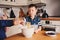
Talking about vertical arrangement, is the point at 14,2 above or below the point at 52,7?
above

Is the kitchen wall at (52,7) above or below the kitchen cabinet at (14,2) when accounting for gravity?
below

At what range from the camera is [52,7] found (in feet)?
10.6

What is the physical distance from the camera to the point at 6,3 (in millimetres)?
2812

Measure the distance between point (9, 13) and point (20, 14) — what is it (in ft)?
1.01

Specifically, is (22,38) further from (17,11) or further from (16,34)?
(17,11)

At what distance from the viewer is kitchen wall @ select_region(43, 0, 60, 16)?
3205 millimetres

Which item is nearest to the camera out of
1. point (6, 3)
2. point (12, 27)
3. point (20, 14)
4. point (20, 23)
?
point (12, 27)

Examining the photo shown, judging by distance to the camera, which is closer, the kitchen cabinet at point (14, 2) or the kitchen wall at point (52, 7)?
the kitchen cabinet at point (14, 2)

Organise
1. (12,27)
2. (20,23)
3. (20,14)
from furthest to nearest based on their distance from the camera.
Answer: (20,14)
(20,23)
(12,27)

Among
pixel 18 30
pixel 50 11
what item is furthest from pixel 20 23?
pixel 50 11

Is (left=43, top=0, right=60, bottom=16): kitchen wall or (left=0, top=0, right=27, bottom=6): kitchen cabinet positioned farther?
(left=43, top=0, right=60, bottom=16): kitchen wall

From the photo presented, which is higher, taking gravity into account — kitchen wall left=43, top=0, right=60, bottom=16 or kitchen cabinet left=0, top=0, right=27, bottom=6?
kitchen cabinet left=0, top=0, right=27, bottom=6

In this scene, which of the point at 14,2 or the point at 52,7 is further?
the point at 52,7

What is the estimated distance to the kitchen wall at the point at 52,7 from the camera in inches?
126
